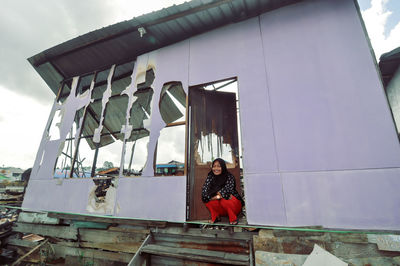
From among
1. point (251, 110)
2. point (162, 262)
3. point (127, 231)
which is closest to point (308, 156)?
point (251, 110)

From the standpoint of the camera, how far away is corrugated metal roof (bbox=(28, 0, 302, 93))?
3.75m

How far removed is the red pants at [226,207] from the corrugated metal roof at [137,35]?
3.84 m

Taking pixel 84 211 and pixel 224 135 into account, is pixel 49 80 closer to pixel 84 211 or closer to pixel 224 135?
pixel 84 211

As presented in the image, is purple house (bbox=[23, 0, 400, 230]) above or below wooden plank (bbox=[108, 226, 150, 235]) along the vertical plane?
above

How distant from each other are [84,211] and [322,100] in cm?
536

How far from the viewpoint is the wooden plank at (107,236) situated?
11.6 feet

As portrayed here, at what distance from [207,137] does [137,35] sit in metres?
3.25

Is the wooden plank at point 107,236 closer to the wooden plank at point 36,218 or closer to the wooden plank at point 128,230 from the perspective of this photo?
the wooden plank at point 128,230

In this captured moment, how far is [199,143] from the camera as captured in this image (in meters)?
3.95

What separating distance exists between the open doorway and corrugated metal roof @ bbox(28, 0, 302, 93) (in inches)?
58.2

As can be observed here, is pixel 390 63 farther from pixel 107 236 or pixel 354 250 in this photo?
pixel 107 236

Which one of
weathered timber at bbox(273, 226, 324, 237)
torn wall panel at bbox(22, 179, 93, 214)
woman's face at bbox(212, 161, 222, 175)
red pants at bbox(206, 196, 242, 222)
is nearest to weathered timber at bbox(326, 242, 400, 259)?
weathered timber at bbox(273, 226, 324, 237)

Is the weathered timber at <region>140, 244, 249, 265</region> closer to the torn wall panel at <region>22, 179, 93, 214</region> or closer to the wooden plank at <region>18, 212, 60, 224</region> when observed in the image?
the torn wall panel at <region>22, 179, 93, 214</region>

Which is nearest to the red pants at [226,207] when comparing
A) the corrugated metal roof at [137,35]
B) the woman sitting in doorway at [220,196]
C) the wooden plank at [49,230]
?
the woman sitting in doorway at [220,196]
